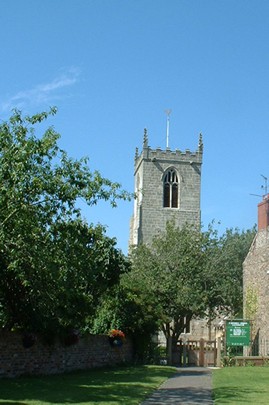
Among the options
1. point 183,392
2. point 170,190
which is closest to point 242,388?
point 183,392

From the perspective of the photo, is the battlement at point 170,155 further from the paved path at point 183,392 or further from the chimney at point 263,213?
the paved path at point 183,392

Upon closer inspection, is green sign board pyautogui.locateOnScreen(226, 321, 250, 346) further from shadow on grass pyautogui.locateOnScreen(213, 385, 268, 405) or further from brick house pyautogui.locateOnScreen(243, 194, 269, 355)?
shadow on grass pyautogui.locateOnScreen(213, 385, 268, 405)

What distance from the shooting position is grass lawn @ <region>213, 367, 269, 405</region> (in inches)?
550

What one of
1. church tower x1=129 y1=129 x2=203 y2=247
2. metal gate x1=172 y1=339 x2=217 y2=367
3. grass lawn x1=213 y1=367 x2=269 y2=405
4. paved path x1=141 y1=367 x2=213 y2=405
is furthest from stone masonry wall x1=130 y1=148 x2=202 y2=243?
paved path x1=141 y1=367 x2=213 y2=405

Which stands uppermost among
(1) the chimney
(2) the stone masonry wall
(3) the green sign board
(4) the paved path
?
(2) the stone masonry wall

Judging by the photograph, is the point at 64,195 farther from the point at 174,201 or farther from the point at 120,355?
the point at 174,201

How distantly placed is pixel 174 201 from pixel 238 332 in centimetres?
3482

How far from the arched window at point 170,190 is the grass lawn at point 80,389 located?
42.0 m

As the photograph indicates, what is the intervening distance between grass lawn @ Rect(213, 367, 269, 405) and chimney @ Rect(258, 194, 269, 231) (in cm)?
924

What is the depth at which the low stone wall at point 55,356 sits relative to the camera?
18.9 meters

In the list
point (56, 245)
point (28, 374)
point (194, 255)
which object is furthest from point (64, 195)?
point (194, 255)

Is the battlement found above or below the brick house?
above

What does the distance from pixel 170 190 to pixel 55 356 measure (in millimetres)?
42658

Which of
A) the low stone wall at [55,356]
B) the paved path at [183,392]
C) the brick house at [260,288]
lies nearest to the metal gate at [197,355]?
the brick house at [260,288]
